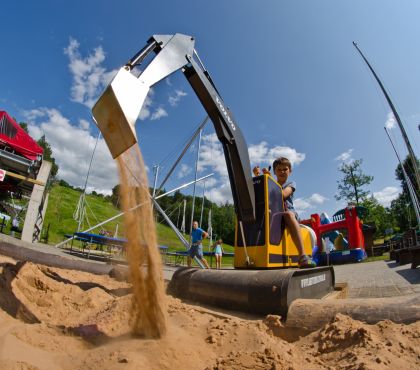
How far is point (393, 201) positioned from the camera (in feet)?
173

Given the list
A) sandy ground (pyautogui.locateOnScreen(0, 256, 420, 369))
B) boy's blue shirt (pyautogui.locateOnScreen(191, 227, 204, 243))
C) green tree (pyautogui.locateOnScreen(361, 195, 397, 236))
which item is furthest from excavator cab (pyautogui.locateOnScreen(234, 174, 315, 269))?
green tree (pyautogui.locateOnScreen(361, 195, 397, 236))

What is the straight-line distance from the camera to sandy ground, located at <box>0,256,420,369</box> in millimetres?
1697

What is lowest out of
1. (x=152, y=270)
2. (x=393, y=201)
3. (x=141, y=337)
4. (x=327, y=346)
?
(x=327, y=346)

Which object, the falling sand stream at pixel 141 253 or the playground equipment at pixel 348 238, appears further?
the playground equipment at pixel 348 238

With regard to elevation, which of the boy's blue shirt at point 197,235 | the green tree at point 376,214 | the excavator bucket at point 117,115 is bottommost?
the boy's blue shirt at point 197,235

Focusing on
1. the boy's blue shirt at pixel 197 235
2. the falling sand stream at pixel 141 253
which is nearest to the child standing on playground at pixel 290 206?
the falling sand stream at pixel 141 253

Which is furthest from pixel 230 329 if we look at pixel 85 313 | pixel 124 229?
pixel 85 313

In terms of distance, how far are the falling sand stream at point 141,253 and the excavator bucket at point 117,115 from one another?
169 mm

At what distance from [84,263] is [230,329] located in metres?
3.96

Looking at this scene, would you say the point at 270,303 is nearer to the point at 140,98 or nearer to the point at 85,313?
the point at 85,313

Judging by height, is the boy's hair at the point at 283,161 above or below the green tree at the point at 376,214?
below

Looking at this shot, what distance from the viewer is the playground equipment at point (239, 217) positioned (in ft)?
8.49

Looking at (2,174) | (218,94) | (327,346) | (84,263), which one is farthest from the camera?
(2,174)

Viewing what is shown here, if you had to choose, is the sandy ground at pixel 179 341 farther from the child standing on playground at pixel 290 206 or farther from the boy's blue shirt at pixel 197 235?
the boy's blue shirt at pixel 197 235
